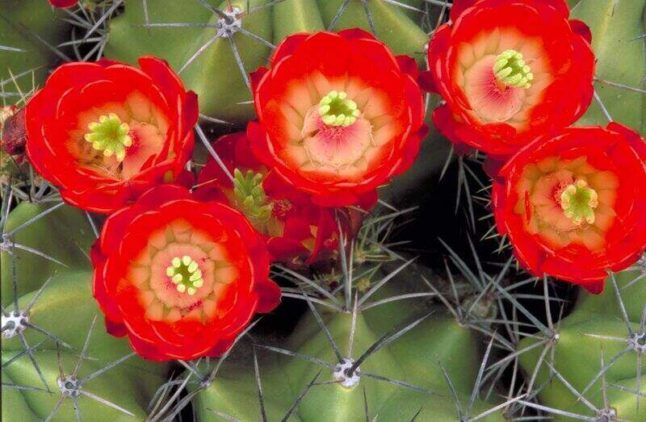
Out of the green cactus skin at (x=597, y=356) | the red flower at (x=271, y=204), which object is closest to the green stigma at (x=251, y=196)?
the red flower at (x=271, y=204)

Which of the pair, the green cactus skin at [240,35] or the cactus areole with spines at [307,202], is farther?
the green cactus skin at [240,35]

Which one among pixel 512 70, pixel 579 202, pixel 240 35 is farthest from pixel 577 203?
pixel 240 35

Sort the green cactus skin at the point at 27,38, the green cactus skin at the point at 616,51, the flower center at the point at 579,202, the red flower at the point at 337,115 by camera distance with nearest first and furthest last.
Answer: the red flower at the point at 337,115 < the flower center at the point at 579,202 < the green cactus skin at the point at 616,51 < the green cactus skin at the point at 27,38

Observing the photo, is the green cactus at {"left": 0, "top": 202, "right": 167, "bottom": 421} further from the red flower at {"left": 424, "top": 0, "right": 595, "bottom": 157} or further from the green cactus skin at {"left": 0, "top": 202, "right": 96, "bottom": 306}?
the red flower at {"left": 424, "top": 0, "right": 595, "bottom": 157}

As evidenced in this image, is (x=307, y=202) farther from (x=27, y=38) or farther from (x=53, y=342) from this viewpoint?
(x=27, y=38)

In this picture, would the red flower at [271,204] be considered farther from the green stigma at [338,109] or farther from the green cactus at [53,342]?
the green cactus at [53,342]

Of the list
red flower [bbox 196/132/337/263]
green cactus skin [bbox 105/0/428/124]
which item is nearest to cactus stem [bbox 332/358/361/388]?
red flower [bbox 196/132/337/263]
